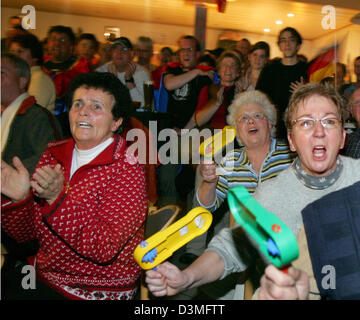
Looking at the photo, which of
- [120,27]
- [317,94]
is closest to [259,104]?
[317,94]

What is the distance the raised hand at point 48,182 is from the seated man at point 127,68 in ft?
7.46

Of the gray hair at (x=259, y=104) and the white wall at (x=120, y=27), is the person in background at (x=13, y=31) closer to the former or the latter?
the gray hair at (x=259, y=104)

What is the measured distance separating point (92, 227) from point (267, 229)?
0.84 m

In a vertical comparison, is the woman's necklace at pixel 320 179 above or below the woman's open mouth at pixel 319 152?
below

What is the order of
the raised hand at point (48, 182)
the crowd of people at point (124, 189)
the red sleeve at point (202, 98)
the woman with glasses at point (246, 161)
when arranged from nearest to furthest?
the crowd of people at point (124, 189), the raised hand at point (48, 182), the woman with glasses at point (246, 161), the red sleeve at point (202, 98)

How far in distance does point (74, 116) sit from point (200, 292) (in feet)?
5.06

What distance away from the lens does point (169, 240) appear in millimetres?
1147

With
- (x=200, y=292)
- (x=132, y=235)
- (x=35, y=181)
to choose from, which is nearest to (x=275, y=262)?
(x=132, y=235)

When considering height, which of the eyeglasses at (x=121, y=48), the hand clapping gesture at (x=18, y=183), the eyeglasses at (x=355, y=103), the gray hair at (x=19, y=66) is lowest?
the hand clapping gesture at (x=18, y=183)

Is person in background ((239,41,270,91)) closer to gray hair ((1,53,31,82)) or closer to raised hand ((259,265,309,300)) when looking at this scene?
gray hair ((1,53,31,82))

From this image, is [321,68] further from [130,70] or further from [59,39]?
[59,39]

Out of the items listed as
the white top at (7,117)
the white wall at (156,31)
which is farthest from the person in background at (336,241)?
the white wall at (156,31)

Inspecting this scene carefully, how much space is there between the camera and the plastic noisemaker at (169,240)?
109 centimetres
